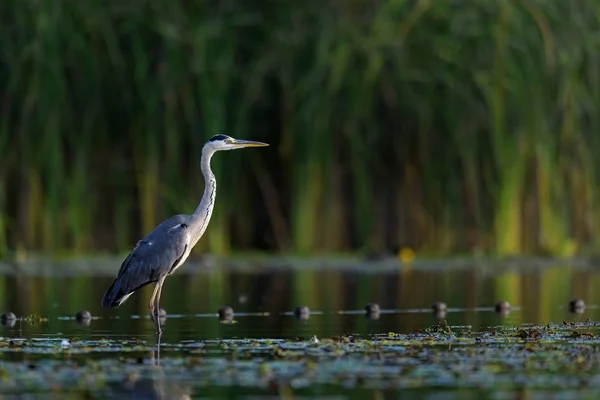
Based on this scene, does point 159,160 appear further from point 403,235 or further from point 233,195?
point 403,235

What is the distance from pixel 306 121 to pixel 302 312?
6793mm

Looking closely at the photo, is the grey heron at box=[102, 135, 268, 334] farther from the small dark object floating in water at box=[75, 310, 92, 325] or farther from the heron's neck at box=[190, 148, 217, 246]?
the small dark object floating in water at box=[75, 310, 92, 325]

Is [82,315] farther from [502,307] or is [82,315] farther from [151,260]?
[502,307]

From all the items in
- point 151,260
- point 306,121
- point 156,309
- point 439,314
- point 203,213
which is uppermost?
point 306,121

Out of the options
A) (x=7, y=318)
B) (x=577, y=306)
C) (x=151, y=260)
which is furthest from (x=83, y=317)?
(x=577, y=306)

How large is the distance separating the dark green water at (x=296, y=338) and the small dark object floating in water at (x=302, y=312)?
0.12 meters

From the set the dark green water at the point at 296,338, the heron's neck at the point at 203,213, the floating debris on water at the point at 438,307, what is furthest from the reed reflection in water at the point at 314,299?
the heron's neck at the point at 203,213

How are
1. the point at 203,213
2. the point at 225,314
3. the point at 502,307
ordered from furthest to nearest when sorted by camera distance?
1. the point at 502,307
2. the point at 225,314
3. the point at 203,213

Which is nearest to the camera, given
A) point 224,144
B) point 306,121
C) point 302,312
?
point 302,312

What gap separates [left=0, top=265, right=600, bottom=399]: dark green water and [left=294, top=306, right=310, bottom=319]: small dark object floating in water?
12cm

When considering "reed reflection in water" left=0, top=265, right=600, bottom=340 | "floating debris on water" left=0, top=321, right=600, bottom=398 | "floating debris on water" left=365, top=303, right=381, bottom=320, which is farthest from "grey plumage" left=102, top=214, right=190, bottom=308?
"floating debris on water" left=365, top=303, right=381, bottom=320

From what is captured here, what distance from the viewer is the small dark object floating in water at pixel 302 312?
14500 millimetres

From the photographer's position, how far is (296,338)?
1207 centimetres

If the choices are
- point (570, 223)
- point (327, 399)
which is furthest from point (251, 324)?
point (570, 223)
